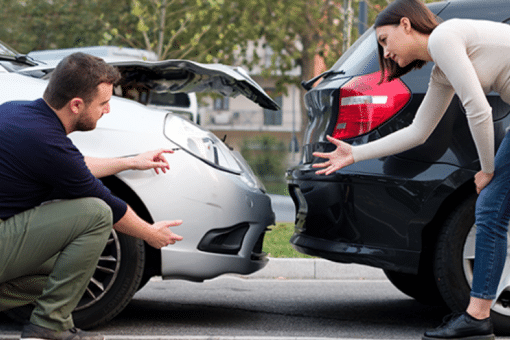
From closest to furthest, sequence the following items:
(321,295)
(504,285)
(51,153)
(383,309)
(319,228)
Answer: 1. (51,153)
2. (504,285)
3. (319,228)
4. (383,309)
5. (321,295)

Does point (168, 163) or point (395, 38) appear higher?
point (395, 38)

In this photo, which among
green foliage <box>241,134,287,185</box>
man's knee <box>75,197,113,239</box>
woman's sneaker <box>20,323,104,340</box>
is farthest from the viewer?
green foliage <box>241,134,287,185</box>

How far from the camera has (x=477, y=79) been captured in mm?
2855

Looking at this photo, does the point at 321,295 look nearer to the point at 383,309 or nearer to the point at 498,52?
the point at 383,309

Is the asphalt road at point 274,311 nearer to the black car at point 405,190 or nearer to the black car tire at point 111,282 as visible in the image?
the black car tire at point 111,282

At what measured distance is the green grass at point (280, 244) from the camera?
6.11m

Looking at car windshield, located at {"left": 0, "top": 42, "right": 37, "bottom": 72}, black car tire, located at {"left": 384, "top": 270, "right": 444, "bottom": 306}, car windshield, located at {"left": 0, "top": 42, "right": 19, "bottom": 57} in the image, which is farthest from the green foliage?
car windshield, located at {"left": 0, "top": 42, "right": 37, "bottom": 72}

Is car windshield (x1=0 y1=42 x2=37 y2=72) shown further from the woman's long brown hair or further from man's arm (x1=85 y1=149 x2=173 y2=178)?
the woman's long brown hair

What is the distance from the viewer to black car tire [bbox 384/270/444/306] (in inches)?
175

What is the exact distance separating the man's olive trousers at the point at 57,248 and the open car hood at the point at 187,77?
135cm

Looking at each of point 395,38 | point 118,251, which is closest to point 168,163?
point 118,251

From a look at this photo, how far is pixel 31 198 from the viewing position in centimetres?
291

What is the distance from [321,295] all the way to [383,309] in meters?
0.62

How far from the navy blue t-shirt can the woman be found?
134 cm
